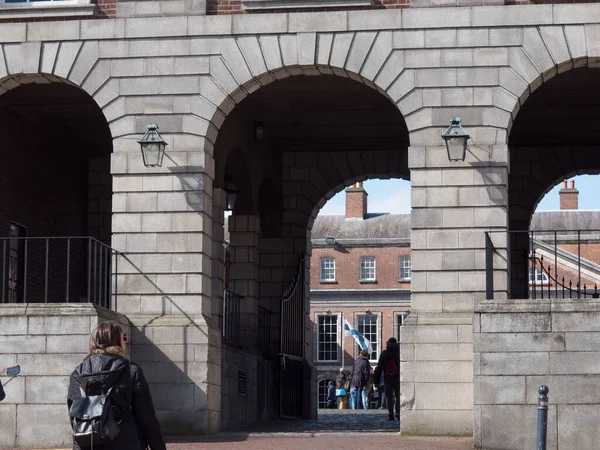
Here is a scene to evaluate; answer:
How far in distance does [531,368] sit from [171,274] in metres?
4.93

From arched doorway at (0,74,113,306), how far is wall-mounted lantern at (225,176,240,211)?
7.07 feet

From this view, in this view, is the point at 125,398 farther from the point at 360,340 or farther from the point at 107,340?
the point at 360,340

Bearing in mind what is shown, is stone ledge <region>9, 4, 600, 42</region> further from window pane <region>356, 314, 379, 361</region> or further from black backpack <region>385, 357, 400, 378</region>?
window pane <region>356, 314, 379, 361</region>

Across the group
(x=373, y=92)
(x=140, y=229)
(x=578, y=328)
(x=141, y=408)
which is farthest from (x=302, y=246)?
(x=141, y=408)

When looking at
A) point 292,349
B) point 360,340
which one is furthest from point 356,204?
point 292,349

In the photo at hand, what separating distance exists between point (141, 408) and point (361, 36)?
10.3 meters

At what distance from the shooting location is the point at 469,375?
1736cm

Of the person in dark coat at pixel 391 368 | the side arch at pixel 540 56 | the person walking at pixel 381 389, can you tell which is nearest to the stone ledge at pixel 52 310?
the side arch at pixel 540 56

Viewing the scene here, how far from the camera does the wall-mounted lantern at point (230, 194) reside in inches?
906

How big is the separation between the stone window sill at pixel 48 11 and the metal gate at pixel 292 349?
741 centimetres

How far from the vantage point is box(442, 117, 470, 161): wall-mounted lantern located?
17.6 m

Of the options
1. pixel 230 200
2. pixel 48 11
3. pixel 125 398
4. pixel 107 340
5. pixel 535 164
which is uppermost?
pixel 48 11

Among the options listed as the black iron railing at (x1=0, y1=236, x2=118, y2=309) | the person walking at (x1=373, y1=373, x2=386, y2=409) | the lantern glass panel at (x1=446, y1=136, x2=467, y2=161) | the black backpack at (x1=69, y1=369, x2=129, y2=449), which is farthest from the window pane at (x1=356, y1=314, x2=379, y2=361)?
the black backpack at (x1=69, y1=369, x2=129, y2=449)

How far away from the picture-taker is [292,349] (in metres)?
24.6
